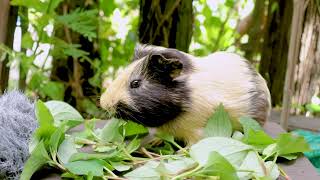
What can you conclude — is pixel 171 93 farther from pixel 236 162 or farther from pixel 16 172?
pixel 16 172

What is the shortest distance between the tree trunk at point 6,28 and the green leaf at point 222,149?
77 centimetres

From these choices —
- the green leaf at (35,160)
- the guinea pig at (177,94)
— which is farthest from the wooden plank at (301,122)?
the green leaf at (35,160)

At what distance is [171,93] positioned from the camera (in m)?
1.00

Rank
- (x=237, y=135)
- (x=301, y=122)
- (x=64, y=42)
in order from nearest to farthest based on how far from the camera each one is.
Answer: (x=237, y=135)
(x=64, y=42)
(x=301, y=122)

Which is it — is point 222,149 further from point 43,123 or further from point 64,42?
point 64,42

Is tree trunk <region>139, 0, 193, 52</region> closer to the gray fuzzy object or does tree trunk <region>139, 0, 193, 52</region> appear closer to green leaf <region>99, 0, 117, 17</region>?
green leaf <region>99, 0, 117, 17</region>

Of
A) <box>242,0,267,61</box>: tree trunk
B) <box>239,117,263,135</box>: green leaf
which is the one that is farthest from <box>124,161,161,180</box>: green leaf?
<box>242,0,267,61</box>: tree trunk

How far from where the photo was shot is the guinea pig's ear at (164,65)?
39.4 inches

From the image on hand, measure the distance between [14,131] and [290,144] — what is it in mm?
500

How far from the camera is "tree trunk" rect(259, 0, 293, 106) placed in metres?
2.38

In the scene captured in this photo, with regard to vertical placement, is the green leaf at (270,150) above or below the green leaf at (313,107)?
above

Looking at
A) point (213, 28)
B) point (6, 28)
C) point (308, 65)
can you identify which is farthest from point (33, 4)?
point (213, 28)

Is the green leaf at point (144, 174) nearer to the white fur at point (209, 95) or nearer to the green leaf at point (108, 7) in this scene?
the white fur at point (209, 95)

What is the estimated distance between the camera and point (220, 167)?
775 millimetres
